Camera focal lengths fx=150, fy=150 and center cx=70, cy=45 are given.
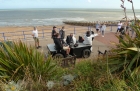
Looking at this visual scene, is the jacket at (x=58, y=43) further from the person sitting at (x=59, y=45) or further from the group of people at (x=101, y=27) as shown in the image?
the group of people at (x=101, y=27)

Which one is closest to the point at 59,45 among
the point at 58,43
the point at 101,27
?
the point at 58,43

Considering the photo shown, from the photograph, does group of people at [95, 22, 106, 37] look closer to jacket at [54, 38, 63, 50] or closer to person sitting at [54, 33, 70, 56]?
person sitting at [54, 33, 70, 56]

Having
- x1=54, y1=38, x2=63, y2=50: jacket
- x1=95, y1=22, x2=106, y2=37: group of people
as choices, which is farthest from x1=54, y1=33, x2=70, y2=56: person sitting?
x1=95, y1=22, x2=106, y2=37: group of people

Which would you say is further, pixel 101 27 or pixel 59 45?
pixel 101 27

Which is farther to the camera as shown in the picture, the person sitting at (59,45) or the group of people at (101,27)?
the group of people at (101,27)

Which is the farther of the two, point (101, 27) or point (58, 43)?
point (101, 27)

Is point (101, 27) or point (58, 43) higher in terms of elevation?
point (101, 27)

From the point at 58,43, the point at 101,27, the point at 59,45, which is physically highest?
the point at 101,27

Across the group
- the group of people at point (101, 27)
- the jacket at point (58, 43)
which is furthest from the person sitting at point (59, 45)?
the group of people at point (101, 27)

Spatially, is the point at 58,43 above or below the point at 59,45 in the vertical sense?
above

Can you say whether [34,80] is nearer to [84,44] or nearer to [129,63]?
[129,63]

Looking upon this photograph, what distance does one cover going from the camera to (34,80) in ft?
10.0

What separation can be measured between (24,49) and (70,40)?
4.78 meters

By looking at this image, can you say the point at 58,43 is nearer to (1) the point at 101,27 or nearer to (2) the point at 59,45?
(2) the point at 59,45
